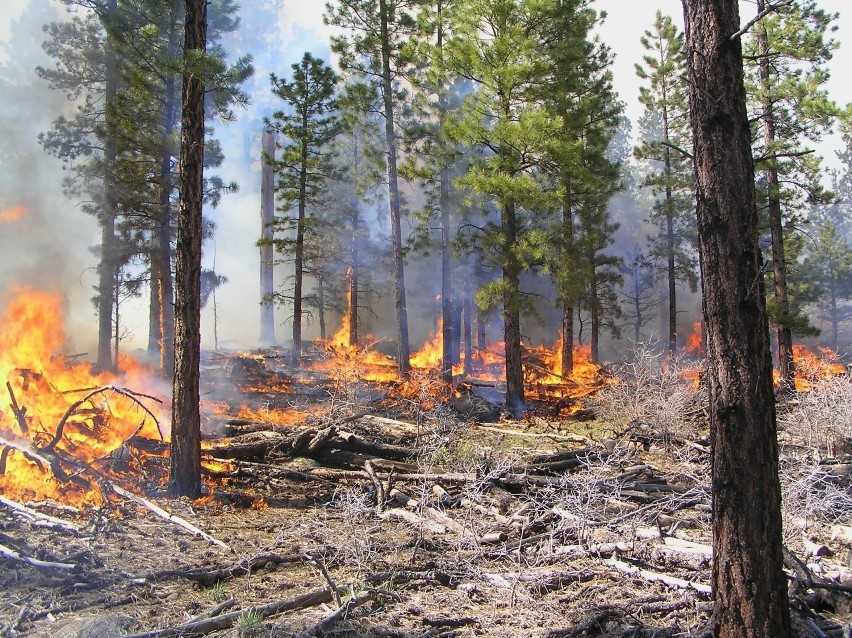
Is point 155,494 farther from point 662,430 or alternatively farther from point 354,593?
point 662,430

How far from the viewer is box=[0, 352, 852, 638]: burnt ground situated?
438 centimetres

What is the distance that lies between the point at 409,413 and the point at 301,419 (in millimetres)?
2581

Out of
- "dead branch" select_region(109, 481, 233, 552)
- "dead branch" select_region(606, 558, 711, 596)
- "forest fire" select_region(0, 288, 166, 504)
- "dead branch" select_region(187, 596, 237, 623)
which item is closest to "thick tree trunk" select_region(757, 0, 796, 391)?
"dead branch" select_region(606, 558, 711, 596)

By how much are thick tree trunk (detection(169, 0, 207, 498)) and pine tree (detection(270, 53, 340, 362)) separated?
44.9ft

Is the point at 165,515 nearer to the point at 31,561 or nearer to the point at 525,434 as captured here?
the point at 31,561

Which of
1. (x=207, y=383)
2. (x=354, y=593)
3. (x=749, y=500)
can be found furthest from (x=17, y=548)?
(x=207, y=383)

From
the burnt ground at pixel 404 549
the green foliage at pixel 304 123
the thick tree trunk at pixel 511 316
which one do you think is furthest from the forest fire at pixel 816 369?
the green foliage at pixel 304 123

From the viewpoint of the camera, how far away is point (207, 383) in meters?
17.3

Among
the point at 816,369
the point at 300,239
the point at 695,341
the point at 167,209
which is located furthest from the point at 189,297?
the point at 695,341

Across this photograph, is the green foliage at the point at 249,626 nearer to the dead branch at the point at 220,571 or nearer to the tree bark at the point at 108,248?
the dead branch at the point at 220,571

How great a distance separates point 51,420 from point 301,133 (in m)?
16.3

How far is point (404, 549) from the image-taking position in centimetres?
625

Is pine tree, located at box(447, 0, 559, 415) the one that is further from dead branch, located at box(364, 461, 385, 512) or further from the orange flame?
the orange flame

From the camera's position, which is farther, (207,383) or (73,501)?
(207,383)
